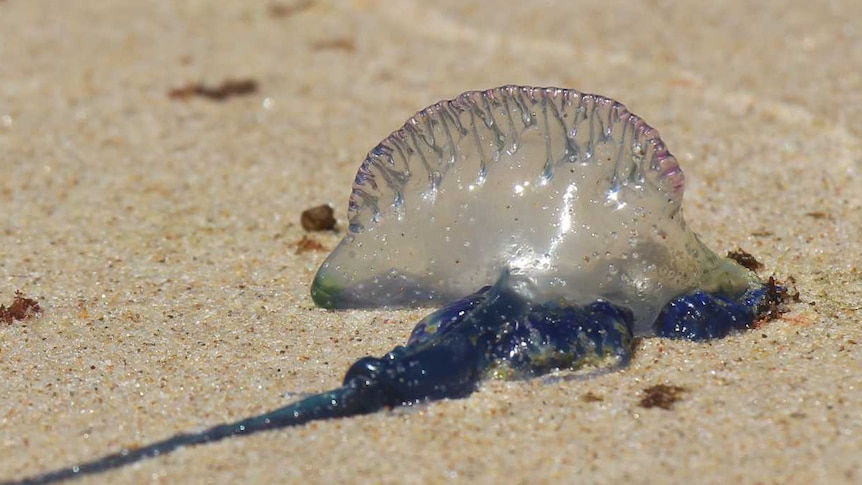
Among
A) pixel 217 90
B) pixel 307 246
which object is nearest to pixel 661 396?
pixel 307 246

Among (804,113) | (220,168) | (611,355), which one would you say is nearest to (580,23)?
(804,113)

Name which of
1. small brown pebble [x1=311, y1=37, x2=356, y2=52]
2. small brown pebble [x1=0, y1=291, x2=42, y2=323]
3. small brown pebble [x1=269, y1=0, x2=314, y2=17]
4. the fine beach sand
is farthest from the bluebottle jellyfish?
small brown pebble [x1=269, y1=0, x2=314, y2=17]

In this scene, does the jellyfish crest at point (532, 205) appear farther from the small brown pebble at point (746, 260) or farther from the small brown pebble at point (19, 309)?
the small brown pebble at point (19, 309)

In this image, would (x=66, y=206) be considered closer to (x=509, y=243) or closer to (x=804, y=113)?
(x=509, y=243)

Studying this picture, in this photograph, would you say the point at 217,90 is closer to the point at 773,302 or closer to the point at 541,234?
the point at 541,234

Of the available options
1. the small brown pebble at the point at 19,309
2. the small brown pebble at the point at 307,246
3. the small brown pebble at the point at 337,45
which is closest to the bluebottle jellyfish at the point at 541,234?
the small brown pebble at the point at 307,246

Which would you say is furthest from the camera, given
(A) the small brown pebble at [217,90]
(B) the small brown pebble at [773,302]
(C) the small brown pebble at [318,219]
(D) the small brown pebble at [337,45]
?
(D) the small brown pebble at [337,45]
